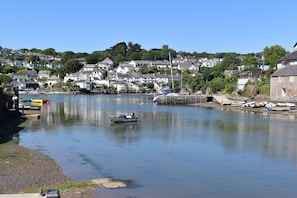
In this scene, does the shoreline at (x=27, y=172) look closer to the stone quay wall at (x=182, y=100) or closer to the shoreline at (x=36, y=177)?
the shoreline at (x=36, y=177)

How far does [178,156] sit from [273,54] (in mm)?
65758

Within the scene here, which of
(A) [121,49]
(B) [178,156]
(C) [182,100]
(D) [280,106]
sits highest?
(A) [121,49]

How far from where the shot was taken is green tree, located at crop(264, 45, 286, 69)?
79.8m

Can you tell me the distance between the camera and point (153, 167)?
1842 cm

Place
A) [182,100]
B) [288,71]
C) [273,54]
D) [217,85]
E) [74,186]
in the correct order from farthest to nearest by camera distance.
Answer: [217,85]
[273,54]
[182,100]
[288,71]
[74,186]

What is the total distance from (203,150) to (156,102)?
50.2 meters

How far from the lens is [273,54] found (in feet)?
267

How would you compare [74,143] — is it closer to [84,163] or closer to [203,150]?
[84,163]

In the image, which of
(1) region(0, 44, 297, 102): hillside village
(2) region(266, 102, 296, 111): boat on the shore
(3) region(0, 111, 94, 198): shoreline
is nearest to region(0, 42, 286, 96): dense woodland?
(1) region(0, 44, 297, 102): hillside village

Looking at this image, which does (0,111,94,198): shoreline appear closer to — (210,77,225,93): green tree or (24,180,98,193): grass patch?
(24,180,98,193): grass patch

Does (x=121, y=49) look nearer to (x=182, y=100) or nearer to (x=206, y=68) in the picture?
(x=206, y=68)

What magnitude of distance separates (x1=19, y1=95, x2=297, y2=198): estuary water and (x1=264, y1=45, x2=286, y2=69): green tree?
4696cm

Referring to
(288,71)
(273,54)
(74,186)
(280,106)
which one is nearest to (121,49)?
(273,54)

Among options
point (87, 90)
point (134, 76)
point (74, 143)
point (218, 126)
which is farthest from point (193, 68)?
point (74, 143)
